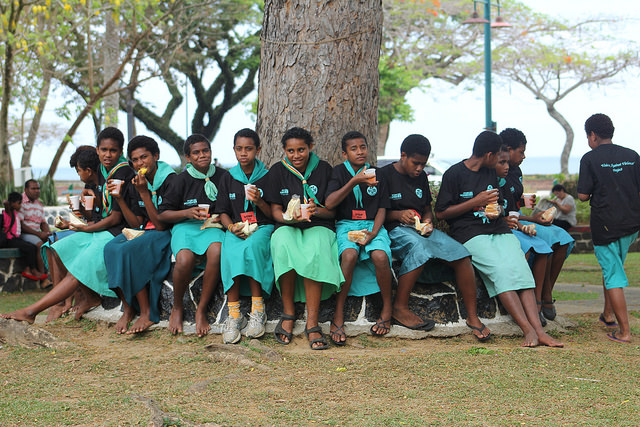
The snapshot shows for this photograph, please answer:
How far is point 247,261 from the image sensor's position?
16.8ft

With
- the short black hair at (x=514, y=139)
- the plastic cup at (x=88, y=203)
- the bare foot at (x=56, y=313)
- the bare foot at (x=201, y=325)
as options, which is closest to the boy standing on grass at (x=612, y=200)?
the short black hair at (x=514, y=139)

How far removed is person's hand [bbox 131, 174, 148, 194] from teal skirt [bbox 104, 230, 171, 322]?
354 millimetres

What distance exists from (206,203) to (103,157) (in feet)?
3.42

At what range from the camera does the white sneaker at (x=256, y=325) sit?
→ 5.11 m

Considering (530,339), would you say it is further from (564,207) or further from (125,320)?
(564,207)

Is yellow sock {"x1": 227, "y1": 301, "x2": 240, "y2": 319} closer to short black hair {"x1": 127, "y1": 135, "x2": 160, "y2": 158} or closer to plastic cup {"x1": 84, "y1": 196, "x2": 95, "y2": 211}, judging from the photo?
short black hair {"x1": 127, "y1": 135, "x2": 160, "y2": 158}

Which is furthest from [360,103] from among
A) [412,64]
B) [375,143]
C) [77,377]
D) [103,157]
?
[412,64]

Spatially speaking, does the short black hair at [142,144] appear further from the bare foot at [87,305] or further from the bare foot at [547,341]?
the bare foot at [547,341]

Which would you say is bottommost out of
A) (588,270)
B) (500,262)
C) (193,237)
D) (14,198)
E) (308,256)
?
(588,270)

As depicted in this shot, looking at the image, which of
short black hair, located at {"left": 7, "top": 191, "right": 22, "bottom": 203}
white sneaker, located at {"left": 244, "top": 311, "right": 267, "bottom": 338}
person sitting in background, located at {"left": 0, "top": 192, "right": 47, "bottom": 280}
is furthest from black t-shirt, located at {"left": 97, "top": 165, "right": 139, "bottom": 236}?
short black hair, located at {"left": 7, "top": 191, "right": 22, "bottom": 203}

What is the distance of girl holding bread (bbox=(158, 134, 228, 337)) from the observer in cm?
531

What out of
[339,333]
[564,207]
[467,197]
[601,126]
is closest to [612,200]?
[601,126]

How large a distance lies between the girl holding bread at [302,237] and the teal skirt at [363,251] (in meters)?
0.08

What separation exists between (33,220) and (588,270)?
28.1ft
